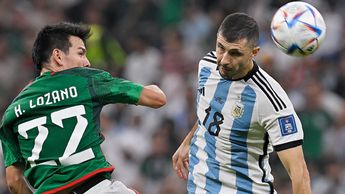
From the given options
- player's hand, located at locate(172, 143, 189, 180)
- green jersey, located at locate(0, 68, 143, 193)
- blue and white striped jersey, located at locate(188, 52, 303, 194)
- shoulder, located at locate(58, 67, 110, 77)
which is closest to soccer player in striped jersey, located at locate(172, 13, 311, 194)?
blue and white striped jersey, located at locate(188, 52, 303, 194)

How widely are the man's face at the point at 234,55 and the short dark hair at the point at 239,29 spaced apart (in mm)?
34

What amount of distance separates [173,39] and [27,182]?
8845 millimetres

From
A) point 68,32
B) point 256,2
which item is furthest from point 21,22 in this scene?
point 68,32

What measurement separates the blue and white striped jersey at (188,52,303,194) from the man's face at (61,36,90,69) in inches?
44.0

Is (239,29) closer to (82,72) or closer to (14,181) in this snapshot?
(82,72)

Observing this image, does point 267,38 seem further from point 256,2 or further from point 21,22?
point 21,22

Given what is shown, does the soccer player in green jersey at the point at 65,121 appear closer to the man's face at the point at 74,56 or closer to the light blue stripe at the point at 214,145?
the man's face at the point at 74,56

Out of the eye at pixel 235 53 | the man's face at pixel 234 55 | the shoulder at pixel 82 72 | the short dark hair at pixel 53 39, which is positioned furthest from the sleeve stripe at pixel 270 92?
the short dark hair at pixel 53 39

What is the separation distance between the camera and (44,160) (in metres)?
6.96

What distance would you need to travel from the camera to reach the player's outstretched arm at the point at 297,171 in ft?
23.5

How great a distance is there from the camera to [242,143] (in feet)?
24.9

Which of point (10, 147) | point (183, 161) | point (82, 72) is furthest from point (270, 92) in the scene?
point (10, 147)

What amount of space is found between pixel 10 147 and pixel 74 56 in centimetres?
80

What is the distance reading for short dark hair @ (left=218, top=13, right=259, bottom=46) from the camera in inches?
292
